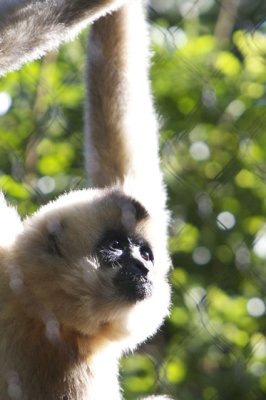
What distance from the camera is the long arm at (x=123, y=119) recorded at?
8.32 feet

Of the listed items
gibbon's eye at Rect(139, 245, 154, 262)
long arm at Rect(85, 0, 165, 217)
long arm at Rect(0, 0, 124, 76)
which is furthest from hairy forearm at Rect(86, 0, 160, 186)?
long arm at Rect(0, 0, 124, 76)

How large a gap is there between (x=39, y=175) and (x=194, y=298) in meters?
0.67

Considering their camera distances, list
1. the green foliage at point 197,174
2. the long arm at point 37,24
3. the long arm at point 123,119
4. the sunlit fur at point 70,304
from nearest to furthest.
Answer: the long arm at point 37,24
the sunlit fur at point 70,304
the long arm at point 123,119
the green foliage at point 197,174

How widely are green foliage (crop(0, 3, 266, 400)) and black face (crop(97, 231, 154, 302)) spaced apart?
2.58ft

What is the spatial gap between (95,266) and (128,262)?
0.28 feet

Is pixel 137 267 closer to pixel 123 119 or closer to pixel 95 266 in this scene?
pixel 95 266

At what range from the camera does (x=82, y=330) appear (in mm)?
2264

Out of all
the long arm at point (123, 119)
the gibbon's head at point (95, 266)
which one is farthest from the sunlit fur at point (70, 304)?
the long arm at point (123, 119)

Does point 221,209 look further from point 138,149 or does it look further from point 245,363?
point 138,149

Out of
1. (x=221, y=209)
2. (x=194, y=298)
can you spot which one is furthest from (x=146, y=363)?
(x=221, y=209)

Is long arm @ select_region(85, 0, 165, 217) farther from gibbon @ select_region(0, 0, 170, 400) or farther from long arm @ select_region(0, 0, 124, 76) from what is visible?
long arm @ select_region(0, 0, 124, 76)

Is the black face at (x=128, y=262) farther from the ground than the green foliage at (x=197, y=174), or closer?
farther from the ground

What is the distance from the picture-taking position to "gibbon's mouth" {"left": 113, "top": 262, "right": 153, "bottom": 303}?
2270 millimetres

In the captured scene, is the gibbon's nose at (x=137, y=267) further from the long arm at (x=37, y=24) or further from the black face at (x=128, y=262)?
the long arm at (x=37, y=24)
